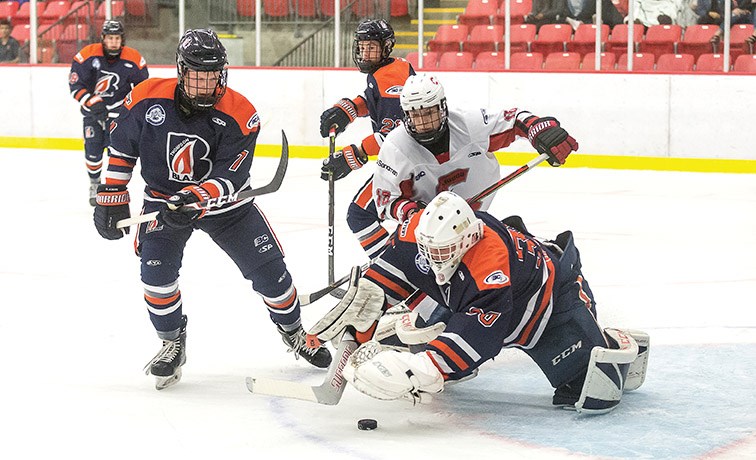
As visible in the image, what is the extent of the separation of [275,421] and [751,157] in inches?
252

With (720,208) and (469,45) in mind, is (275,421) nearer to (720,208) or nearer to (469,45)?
(720,208)

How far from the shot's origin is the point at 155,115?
11.1ft

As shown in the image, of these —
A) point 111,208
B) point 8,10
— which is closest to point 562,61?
point 8,10

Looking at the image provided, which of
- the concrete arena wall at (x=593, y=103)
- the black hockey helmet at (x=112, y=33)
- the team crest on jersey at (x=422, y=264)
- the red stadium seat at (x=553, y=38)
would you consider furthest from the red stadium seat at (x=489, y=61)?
the team crest on jersey at (x=422, y=264)

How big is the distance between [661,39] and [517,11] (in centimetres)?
121

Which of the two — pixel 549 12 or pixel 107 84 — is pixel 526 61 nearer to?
pixel 549 12

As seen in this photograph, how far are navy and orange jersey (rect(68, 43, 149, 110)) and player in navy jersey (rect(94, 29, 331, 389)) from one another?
439cm

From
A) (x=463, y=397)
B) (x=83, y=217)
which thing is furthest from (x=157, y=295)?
(x=83, y=217)

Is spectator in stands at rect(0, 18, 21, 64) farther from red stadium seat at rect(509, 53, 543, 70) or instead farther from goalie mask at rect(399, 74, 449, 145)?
goalie mask at rect(399, 74, 449, 145)

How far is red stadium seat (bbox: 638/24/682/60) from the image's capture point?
9008 mm

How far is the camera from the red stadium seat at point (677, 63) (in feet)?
29.3

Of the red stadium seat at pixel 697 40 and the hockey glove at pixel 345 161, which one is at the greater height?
the red stadium seat at pixel 697 40

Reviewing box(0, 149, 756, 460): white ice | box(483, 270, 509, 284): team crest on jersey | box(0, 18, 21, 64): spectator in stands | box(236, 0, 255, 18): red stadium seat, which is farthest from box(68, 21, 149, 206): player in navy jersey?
box(483, 270, 509, 284): team crest on jersey

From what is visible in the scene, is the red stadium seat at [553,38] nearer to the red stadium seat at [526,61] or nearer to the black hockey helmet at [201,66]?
the red stadium seat at [526,61]
